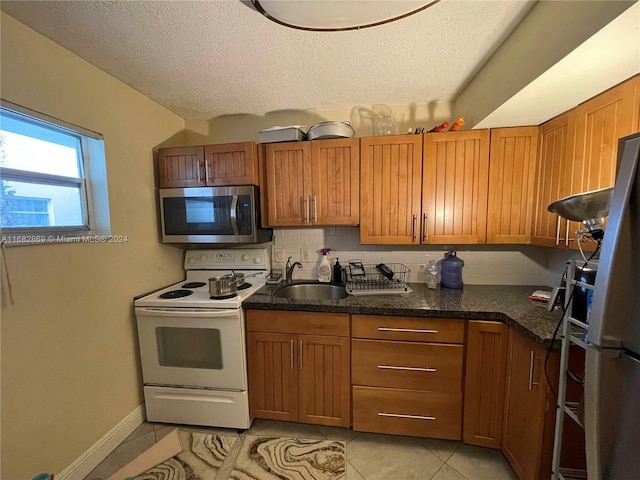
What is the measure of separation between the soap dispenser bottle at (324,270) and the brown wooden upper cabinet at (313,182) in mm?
341

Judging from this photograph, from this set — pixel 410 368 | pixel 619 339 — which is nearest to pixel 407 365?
pixel 410 368

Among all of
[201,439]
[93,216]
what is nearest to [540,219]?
[201,439]

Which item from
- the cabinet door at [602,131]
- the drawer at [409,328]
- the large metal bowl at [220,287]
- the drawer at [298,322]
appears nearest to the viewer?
the cabinet door at [602,131]

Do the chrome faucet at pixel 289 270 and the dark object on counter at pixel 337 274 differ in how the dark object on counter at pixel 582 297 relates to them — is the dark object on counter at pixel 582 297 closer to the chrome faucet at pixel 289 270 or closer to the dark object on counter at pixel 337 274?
the dark object on counter at pixel 337 274

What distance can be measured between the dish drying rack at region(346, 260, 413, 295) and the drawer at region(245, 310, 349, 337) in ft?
0.86

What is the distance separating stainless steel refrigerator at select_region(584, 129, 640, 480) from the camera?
2.21 ft

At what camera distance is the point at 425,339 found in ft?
5.23

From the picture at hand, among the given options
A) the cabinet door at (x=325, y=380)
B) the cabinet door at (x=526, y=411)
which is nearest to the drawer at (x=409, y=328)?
the cabinet door at (x=325, y=380)

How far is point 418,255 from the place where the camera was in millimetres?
2225

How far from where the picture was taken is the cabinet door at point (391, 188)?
1.90 m

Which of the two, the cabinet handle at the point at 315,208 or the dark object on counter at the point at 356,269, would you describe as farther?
the dark object on counter at the point at 356,269

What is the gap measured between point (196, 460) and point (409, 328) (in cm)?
156

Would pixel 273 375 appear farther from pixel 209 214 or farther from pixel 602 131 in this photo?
pixel 602 131

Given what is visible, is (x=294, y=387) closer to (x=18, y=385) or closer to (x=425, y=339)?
(x=425, y=339)
